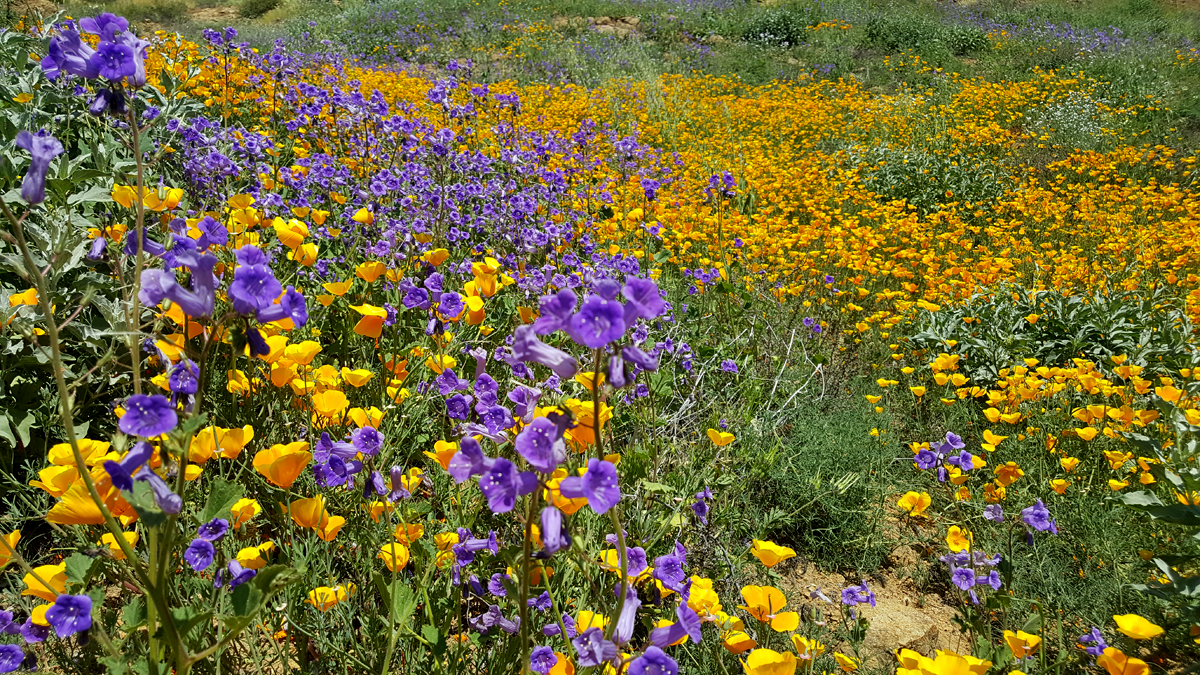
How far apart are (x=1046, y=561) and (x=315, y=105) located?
4.86 m

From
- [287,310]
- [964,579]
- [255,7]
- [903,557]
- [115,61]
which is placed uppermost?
[255,7]

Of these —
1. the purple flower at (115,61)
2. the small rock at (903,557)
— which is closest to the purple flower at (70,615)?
the purple flower at (115,61)

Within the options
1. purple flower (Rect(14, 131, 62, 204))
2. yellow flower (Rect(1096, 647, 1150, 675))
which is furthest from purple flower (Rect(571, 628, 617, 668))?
yellow flower (Rect(1096, 647, 1150, 675))

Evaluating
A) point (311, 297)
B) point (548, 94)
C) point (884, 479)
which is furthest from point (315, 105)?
point (548, 94)

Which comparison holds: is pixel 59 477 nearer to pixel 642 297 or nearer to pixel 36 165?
pixel 36 165

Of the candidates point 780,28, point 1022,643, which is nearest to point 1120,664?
point 1022,643

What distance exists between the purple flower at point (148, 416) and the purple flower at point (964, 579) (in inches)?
72.1

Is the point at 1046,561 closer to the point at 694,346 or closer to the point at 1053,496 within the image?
the point at 1053,496

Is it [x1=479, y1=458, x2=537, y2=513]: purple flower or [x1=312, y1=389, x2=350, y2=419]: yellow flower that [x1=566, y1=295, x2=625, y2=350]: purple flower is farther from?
[x1=312, y1=389, x2=350, y2=419]: yellow flower

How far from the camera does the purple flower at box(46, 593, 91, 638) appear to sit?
98cm

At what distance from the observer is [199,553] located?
122cm

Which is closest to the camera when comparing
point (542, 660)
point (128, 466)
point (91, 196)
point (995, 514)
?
point (128, 466)

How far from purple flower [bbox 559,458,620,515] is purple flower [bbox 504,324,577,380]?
0.15 metres

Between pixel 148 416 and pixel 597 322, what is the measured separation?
0.60 m
